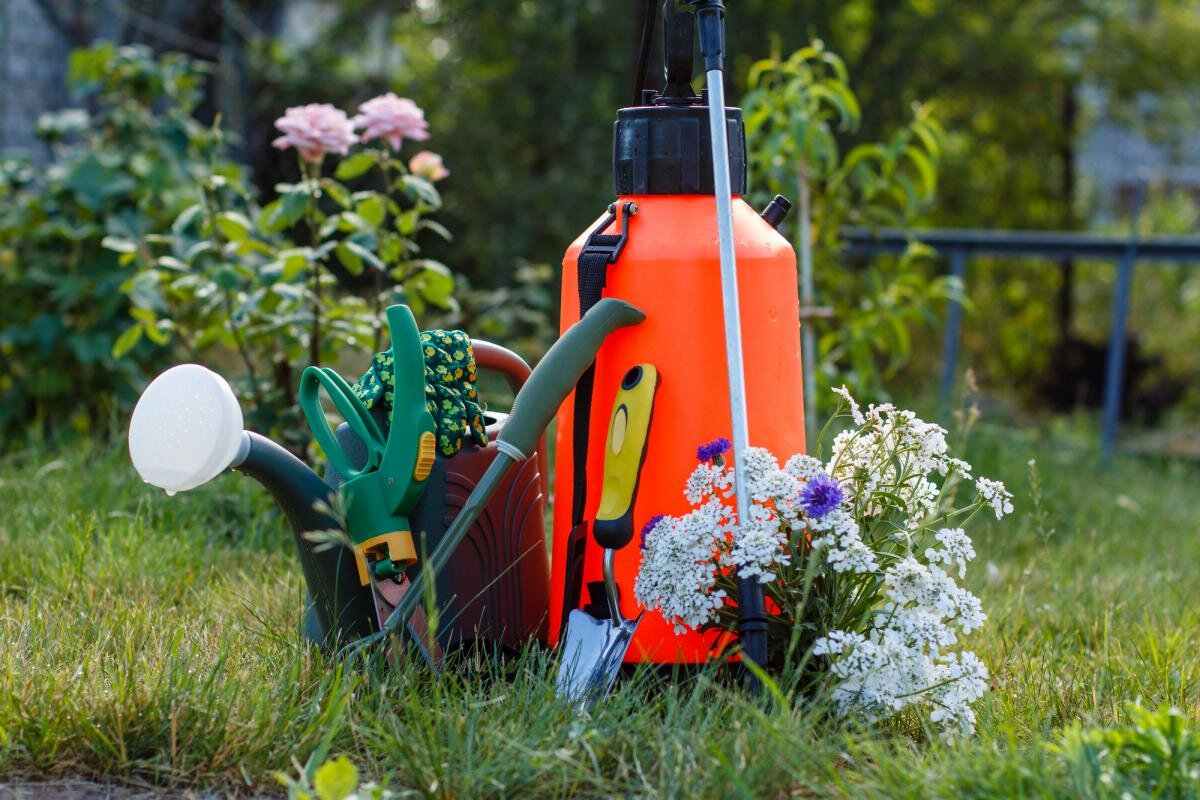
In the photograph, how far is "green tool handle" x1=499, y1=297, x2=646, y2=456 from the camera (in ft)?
5.85

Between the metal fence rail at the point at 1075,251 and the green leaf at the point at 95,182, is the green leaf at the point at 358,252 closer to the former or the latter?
the green leaf at the point at 95,182

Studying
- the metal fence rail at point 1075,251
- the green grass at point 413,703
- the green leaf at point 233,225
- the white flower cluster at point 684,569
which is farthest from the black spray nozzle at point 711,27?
the metal fence rail at point 1075,251

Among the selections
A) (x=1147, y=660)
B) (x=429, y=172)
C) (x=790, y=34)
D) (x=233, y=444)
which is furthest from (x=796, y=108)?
(x=790, y=34)

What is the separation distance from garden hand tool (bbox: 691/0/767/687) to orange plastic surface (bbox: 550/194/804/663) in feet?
0.22

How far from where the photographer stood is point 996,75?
7441 millimetres

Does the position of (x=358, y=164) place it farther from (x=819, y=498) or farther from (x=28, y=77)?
(x=28, y=77)

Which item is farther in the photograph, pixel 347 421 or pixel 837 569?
pixel 347 421

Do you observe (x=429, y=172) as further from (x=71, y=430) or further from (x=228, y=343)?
(x=71, y=430)

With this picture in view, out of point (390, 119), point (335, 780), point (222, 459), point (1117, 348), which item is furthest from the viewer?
point (1117, 348)

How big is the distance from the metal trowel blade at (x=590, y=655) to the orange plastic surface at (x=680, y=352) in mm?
44

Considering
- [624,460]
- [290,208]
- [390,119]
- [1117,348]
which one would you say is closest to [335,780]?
[624,460]

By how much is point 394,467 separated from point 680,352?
0.43m

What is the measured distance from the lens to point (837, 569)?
169cm

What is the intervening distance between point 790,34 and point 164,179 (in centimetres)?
380
